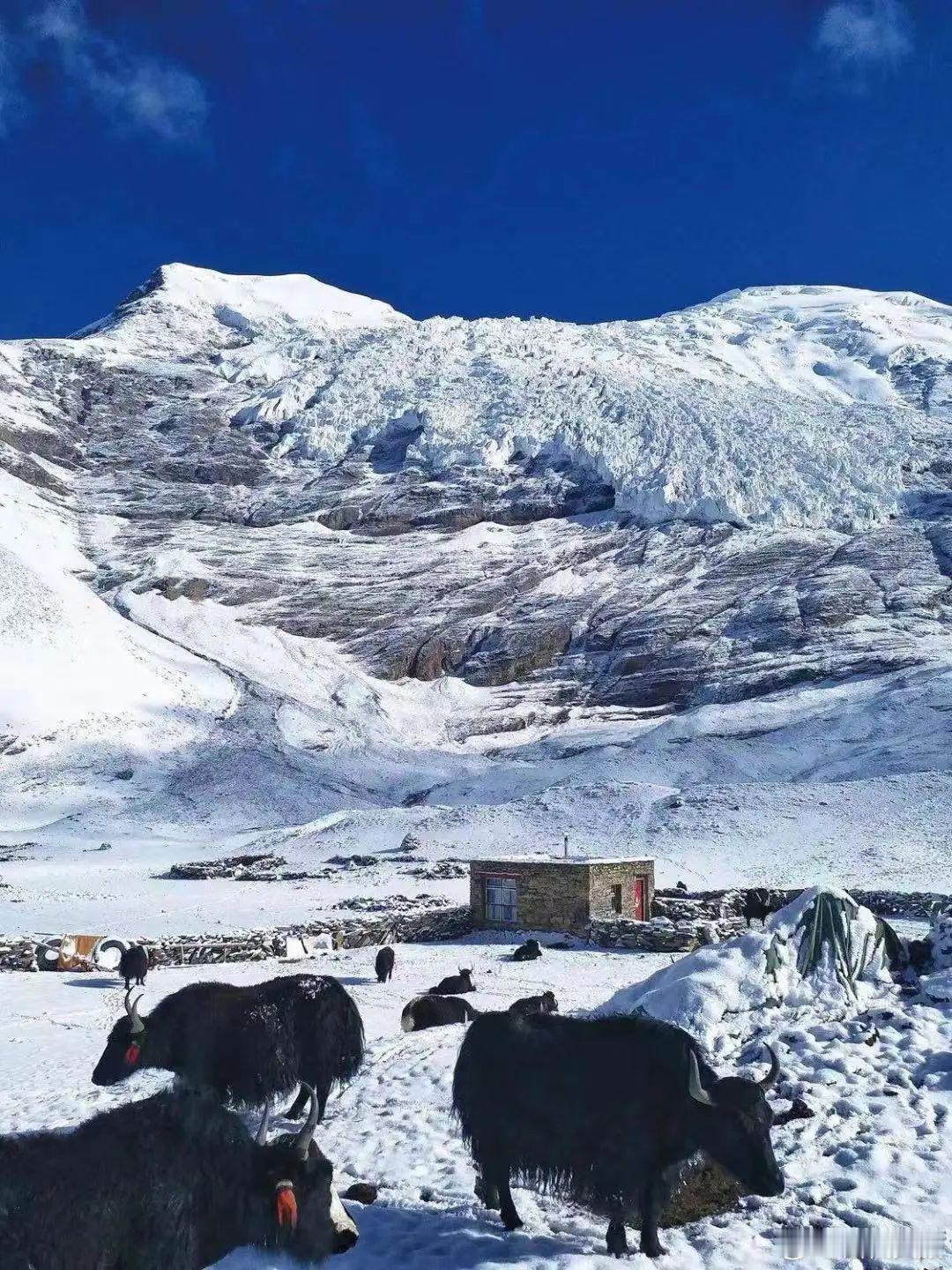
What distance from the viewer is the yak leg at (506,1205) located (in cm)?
924

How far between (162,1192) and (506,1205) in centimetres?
320

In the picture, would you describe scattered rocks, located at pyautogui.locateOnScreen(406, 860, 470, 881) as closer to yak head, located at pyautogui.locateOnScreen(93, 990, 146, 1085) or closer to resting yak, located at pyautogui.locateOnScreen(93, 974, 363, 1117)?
resting yak, located at pyautogui.locateOnScreen(93, 974, 363, 1117)

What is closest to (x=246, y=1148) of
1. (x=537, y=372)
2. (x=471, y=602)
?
(x=471, y=602)

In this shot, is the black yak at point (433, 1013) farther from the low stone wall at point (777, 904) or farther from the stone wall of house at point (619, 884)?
the low stone wall at point (777, 904)

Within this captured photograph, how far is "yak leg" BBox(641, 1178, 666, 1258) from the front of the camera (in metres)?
8.62

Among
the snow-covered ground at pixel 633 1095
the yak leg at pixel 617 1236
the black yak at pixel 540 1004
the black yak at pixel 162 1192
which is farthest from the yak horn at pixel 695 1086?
the black yak at pixel 540 1004

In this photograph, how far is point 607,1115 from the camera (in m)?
8.84

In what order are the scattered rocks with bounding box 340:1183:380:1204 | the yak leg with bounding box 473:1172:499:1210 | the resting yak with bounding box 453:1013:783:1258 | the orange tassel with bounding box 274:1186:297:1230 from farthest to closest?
1. the scattered rocks with bounding box 340:1183:380:1204
2. the yak leg with bounding box 473:1172:499:1210
3. the resting yak with bounding box 453:1013:783:1258
4. the orange tassel with bounding box 274:1186:297:1230

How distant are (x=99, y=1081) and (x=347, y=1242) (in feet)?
19.9

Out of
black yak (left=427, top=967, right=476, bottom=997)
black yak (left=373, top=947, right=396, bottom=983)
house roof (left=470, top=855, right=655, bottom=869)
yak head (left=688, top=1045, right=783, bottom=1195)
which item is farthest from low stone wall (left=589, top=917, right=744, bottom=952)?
yak head (left=688, top=1045, right=783, bottom=1195)

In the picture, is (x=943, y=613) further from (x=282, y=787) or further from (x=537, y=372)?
(x=537, y=372)

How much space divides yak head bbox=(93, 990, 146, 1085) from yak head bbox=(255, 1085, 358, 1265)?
17.9ft

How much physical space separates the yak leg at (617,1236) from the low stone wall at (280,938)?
21393mm

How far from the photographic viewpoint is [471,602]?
132 m
